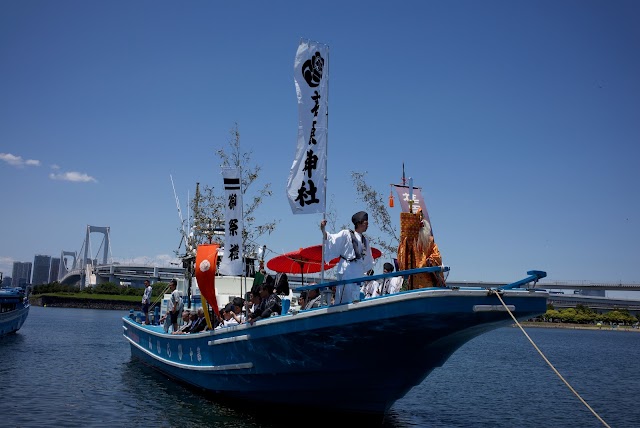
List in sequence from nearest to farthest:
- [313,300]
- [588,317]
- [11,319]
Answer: [313,300] → [11,319] → [588,317]

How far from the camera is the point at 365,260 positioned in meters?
10.3

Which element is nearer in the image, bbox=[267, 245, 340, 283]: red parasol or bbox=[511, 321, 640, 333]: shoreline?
bbox=[267, 245, 340, 283]: red parasol

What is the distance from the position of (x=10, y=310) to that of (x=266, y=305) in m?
26.5

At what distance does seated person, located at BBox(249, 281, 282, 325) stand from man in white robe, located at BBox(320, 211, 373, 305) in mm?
1881

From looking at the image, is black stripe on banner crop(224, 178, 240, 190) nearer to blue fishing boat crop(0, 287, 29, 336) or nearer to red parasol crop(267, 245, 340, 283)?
red parasol crop(267, 245, 340, 283)

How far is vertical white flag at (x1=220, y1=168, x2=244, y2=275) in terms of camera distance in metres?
13.1

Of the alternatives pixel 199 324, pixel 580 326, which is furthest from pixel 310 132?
pixel 580 326

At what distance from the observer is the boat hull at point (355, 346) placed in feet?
28.9

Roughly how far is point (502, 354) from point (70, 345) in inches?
1020

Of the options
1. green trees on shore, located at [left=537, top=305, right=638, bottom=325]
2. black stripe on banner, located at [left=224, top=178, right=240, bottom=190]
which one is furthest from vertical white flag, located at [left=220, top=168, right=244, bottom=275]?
green trees on shore, located at [left=537, top=305, right=638, bottom=325]

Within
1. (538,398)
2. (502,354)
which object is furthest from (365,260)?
(502,354)

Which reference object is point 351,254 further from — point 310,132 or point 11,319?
point 11,319

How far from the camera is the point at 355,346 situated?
984cm

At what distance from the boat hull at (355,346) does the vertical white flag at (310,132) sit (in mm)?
2083
